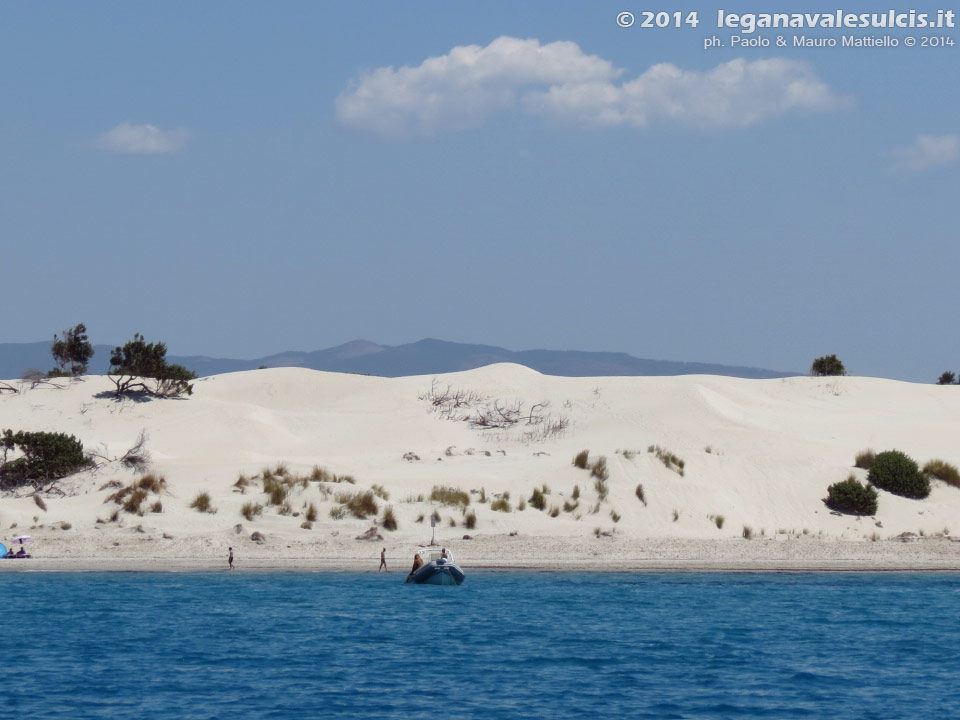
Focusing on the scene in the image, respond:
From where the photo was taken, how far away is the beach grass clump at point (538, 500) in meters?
41.5

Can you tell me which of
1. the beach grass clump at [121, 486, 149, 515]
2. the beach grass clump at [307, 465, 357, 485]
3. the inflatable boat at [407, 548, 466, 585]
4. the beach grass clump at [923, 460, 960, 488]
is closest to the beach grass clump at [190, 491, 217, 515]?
the beach grass clump at [121, 486, 149, 515]

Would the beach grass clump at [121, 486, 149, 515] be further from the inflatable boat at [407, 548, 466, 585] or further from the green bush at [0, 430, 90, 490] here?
the inflatable boat at [407, 548, 466, 585]

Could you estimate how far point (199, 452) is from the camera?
167 ft

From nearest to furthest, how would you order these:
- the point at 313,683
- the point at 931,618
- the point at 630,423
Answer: the point at 313,683 → the point at 931,618 → the point at 630,423

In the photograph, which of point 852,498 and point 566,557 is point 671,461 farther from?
point 566,557

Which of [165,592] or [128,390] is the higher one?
[128,390]

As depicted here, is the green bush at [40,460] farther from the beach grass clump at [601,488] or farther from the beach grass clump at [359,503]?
the beach grass clump at [601,488]

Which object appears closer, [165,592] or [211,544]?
[165,592]

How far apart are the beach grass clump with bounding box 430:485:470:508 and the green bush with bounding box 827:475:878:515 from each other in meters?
12.8

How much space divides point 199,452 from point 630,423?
18630mm

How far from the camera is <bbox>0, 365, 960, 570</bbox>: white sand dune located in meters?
36.9

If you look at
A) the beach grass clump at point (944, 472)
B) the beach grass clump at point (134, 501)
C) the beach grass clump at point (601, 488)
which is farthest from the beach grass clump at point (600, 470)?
the beach grass clump at point (134, 501)

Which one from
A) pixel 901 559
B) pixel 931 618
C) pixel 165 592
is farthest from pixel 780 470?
pixel 165 592

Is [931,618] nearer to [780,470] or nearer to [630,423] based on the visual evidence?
[780,470]
